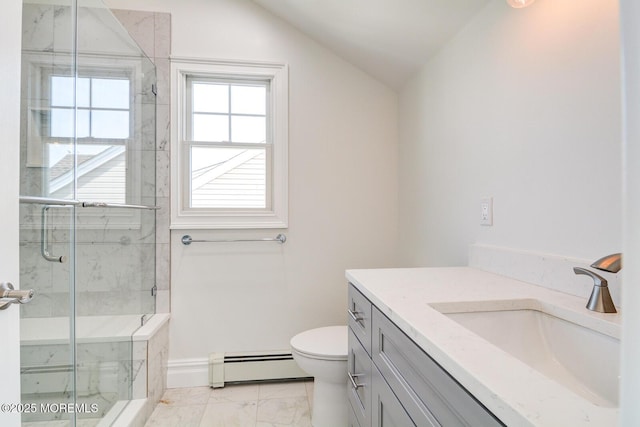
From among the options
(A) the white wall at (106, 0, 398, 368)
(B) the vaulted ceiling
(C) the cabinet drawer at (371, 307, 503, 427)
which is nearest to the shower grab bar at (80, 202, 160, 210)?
(A) the white wall at (106, 0, 398, 368)

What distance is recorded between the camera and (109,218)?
1759 mm

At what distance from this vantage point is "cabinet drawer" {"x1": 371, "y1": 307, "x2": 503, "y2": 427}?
53 centimetres

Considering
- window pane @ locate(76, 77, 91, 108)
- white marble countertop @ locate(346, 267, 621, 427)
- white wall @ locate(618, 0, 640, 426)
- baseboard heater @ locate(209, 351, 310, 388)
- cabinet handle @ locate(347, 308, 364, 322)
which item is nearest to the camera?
white wall @ locate(618, 0, 640, 426)

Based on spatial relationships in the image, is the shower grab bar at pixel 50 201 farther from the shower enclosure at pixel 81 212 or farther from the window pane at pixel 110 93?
the window pane at pixel 110 93

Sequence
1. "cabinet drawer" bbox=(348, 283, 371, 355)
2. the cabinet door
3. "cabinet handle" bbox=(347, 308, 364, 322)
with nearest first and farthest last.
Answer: the cabinet door
"cabinet drawer" bbox=(348, 283, 371, 355)
"cabinet handle" bbox=(347, 308, 364, 322)

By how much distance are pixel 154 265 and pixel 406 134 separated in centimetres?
192

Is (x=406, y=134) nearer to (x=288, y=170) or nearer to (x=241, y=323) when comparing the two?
(x=288, y=170)

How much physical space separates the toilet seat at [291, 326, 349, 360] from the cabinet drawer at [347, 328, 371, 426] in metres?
0.11

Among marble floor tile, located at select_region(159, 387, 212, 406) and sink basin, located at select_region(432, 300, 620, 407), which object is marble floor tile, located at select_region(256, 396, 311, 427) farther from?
sink basin, located at select_region(432, 300, 620, 407)

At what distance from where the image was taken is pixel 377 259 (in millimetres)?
2270

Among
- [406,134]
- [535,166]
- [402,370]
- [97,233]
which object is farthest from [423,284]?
[97,233]

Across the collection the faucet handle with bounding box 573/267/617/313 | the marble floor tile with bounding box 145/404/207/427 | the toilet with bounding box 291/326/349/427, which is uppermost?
the faucet handle with bounding box 573/267/617/313

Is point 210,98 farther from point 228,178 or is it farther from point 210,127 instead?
point 228,178

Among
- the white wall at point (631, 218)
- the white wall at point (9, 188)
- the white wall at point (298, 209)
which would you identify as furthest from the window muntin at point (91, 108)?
the white wall at point (631, 218)
